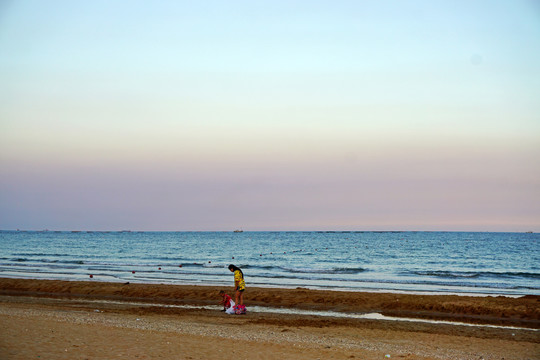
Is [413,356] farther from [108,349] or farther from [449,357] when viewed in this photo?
[108,349]

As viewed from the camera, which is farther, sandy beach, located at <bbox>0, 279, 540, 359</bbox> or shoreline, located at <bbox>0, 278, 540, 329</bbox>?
shoreline, located at <bbox>0, 278, 540, 329</bbox>

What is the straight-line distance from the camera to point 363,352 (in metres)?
13.1

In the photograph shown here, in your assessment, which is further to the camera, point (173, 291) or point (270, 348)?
point (173, 291)

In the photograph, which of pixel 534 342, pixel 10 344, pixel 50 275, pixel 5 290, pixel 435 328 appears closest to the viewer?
pixel 10 344

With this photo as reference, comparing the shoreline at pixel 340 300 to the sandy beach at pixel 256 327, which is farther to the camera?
the shoreline at pixel 340 300

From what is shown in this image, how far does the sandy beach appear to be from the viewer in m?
12.6

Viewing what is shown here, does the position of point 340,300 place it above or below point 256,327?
below

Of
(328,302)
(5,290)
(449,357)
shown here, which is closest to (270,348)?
(449,357)

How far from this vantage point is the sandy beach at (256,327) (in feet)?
41.2

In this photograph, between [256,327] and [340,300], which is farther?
[340,300]

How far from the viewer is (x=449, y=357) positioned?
42.4 feet

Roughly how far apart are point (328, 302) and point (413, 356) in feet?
35.7

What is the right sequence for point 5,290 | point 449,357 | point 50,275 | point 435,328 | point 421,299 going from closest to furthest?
point 449,357
point 435,328
point 421,299
point 5,290
point 50,275

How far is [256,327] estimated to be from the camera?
17031 millimetres
